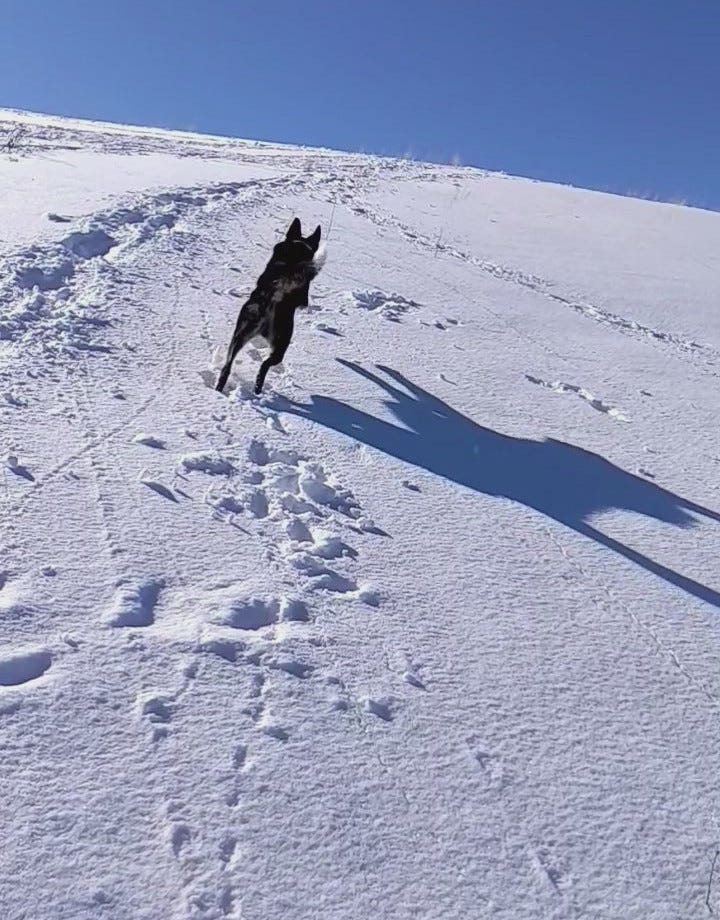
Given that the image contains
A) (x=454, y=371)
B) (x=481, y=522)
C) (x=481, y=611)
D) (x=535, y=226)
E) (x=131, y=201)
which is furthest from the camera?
(x=535, y=226)

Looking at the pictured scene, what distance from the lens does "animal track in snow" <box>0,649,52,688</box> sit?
7.41ft

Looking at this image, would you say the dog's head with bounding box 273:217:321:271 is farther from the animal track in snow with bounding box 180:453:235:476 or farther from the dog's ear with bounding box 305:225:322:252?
the animal track in snow with bounding box 180:453:235:476

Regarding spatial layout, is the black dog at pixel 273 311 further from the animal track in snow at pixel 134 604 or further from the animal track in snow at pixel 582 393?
the animal track in snow at pixel 134 604

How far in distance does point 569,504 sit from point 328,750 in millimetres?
2474

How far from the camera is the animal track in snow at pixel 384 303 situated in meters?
7.96

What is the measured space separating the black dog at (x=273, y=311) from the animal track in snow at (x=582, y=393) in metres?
2.00

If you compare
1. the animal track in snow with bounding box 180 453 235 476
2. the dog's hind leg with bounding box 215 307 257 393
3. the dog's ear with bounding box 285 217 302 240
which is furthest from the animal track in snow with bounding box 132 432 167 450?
the dog's ear with bounding box 285 217 302 240

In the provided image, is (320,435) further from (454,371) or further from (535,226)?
(535,226)

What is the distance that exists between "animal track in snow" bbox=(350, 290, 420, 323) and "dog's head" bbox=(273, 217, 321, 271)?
5.28 ft

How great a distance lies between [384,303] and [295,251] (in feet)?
7.71

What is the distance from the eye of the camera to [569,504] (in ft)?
14.4

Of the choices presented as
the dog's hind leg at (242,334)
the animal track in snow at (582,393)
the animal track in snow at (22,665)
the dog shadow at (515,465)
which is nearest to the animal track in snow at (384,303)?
the animal track in snow at (582,393)

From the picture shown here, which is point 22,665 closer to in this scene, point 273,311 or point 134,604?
point 134,604

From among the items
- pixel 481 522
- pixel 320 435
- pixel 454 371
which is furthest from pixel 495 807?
pixel 454 371
